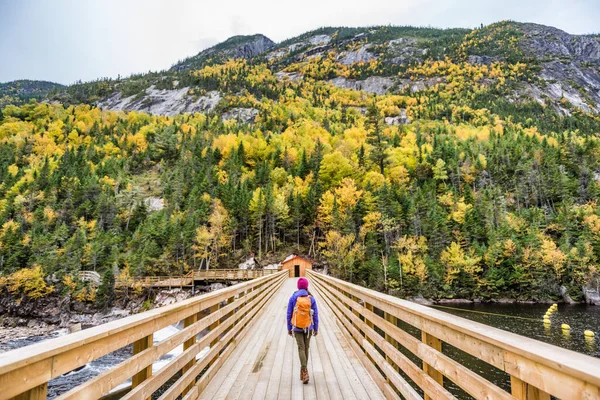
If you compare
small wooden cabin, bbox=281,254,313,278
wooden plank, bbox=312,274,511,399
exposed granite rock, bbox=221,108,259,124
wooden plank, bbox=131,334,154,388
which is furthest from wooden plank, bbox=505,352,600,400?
exposed granite rock, bbox=221,108,259,124

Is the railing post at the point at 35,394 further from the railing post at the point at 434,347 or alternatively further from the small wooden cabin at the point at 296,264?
the small wooden cabin at the point at 296,264

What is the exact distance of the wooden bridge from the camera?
1426 mm

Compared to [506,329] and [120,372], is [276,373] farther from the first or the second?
[506,329]

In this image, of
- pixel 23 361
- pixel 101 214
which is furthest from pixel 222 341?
pixel 101 214

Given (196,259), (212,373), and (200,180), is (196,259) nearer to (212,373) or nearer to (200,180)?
(200,180)

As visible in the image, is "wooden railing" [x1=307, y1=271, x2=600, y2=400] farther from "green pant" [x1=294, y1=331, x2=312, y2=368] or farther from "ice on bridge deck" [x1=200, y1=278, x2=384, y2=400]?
"green pant" [x1=294, y1=331, x2=312, y2=368]

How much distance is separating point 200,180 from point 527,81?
204 metres

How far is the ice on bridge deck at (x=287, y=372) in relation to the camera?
4.47 metres

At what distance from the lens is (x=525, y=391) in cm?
160

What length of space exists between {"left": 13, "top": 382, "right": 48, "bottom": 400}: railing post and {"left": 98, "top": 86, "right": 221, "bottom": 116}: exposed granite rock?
5603 inches

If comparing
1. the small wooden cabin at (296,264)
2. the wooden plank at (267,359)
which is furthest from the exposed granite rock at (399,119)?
the wooden plank at (267,359)

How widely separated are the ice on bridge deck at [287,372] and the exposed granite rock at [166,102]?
137972 millimetres

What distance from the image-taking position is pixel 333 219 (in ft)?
163

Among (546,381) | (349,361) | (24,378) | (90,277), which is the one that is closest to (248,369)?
(349,361)
